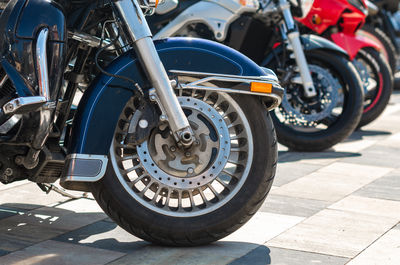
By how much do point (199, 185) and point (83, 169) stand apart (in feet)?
1.86

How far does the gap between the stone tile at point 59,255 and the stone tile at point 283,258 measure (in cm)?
60

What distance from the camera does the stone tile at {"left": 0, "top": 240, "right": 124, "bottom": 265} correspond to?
3.79 metres

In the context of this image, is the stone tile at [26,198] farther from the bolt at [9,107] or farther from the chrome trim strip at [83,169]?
the bolt at [9,107]

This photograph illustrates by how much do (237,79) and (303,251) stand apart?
88cm

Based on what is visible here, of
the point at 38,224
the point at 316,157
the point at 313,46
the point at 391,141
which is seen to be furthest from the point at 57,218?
the point at 391,141

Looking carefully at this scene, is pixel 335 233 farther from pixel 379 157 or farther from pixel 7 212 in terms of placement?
pixel 379 157

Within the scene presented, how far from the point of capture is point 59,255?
3887mm

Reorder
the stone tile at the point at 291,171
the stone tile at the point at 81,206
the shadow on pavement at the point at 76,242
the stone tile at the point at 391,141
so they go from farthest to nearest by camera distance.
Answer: the stone tile at the point at 391,141 < the stone tile at the point at 291,171 < the stone tile at the point at 81,206 < the shadow on pavement at the point at 76,242

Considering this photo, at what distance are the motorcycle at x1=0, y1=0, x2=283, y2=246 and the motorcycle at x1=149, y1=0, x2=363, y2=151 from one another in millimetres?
2698

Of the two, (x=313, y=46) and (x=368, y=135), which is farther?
(x=368, y=135)

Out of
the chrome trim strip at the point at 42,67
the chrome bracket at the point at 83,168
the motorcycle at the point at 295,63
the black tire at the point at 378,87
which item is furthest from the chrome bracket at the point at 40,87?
the black tire at the point at 378,87

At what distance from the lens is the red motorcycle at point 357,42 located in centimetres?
777

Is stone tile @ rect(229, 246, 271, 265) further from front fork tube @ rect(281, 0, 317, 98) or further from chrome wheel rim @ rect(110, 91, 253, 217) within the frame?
front fork tube @ rect(281, 0, 317, 98)

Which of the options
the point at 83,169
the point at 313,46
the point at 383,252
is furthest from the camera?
the point at 313,46
